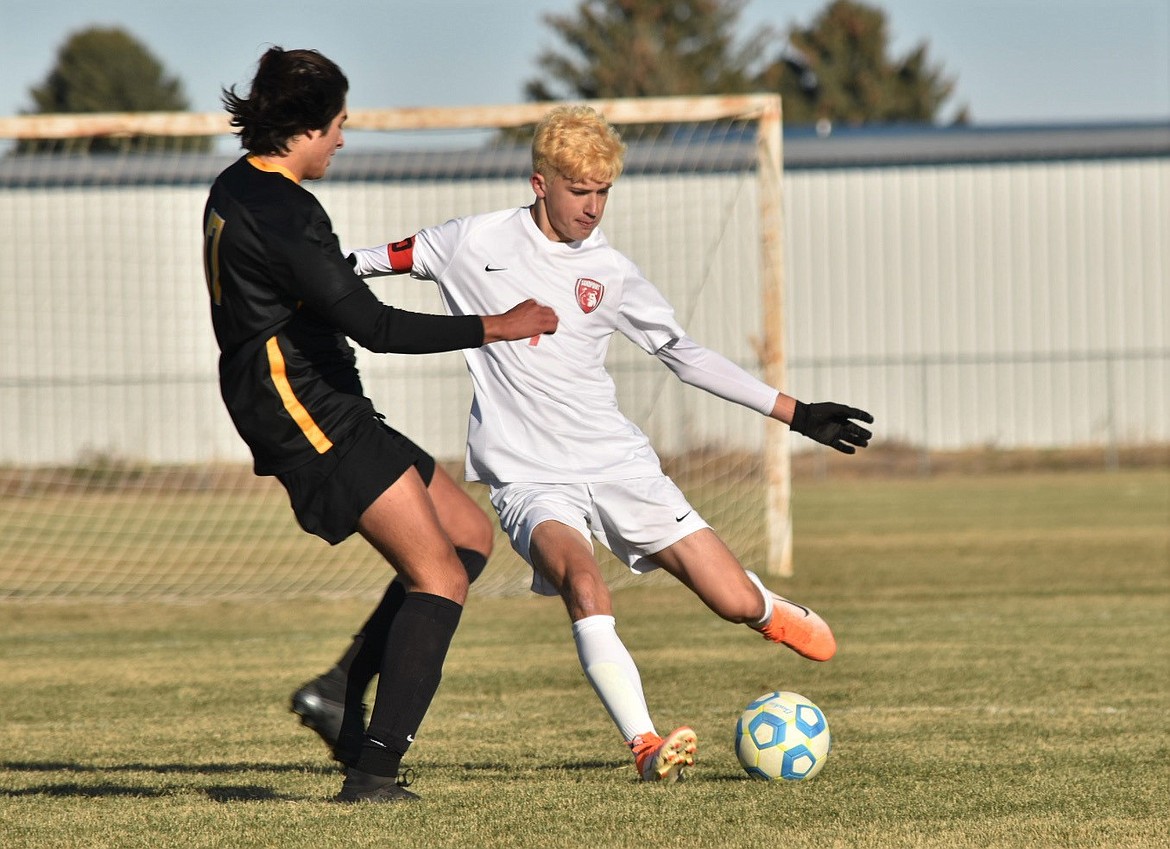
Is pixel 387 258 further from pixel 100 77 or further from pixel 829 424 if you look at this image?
pixel 100 77

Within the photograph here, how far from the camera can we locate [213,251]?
4531 millimetres

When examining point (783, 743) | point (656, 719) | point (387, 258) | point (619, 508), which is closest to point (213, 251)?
point (387, 258)

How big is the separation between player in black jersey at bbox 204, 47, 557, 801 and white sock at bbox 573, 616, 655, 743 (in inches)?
18.9

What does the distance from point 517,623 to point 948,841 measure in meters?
6.42

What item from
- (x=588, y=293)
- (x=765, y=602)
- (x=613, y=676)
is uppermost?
(x=588, y=293)

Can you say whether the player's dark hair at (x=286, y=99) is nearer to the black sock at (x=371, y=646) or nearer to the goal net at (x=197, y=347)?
the black sock at (x=371, y=646)

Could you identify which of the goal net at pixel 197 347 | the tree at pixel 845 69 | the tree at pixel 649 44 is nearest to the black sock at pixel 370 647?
the goal net at pixel 197 347

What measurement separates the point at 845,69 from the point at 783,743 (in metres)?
62.9

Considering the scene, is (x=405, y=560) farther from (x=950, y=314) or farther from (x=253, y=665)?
(x=950, y=314)

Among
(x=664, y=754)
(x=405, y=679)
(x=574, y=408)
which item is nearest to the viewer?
(x=405, y=679)

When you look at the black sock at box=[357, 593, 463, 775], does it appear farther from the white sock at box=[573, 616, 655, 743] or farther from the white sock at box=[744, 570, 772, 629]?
the white sock at box=[744, 570, 772, 629]

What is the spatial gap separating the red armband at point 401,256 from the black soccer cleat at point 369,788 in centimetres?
160

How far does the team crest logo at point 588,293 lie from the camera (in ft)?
17.3

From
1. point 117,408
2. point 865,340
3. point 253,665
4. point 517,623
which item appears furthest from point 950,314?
point 253,665
